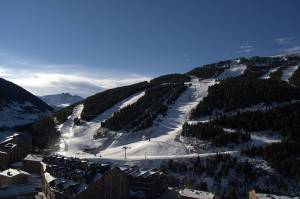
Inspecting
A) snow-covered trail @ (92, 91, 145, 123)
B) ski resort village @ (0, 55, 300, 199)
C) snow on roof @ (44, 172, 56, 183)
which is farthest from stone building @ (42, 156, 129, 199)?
snow-covered trail @ (92, 91, 145, 123)

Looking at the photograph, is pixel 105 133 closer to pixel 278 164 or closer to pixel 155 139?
pixel 155 139

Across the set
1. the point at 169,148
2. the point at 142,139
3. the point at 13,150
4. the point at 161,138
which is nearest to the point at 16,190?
the point at 13,150

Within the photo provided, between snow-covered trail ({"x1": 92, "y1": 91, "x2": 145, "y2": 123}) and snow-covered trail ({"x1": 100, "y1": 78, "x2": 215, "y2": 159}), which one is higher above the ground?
snow-covered trail ({"x1": 92, "y1": 91, "x2": 145, "y2": 123})

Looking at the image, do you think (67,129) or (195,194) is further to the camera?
(67,129)

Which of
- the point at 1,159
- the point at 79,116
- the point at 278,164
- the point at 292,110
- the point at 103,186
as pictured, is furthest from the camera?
the point at 79,116

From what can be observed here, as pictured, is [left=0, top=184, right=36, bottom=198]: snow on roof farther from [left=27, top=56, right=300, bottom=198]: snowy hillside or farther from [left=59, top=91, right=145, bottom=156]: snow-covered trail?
[left=59, top=91, right=145, bottom=156]: snow-covered trail

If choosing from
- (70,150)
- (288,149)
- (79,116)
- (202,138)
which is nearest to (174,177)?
(202,138)

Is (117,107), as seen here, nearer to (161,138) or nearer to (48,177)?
(161,138)
